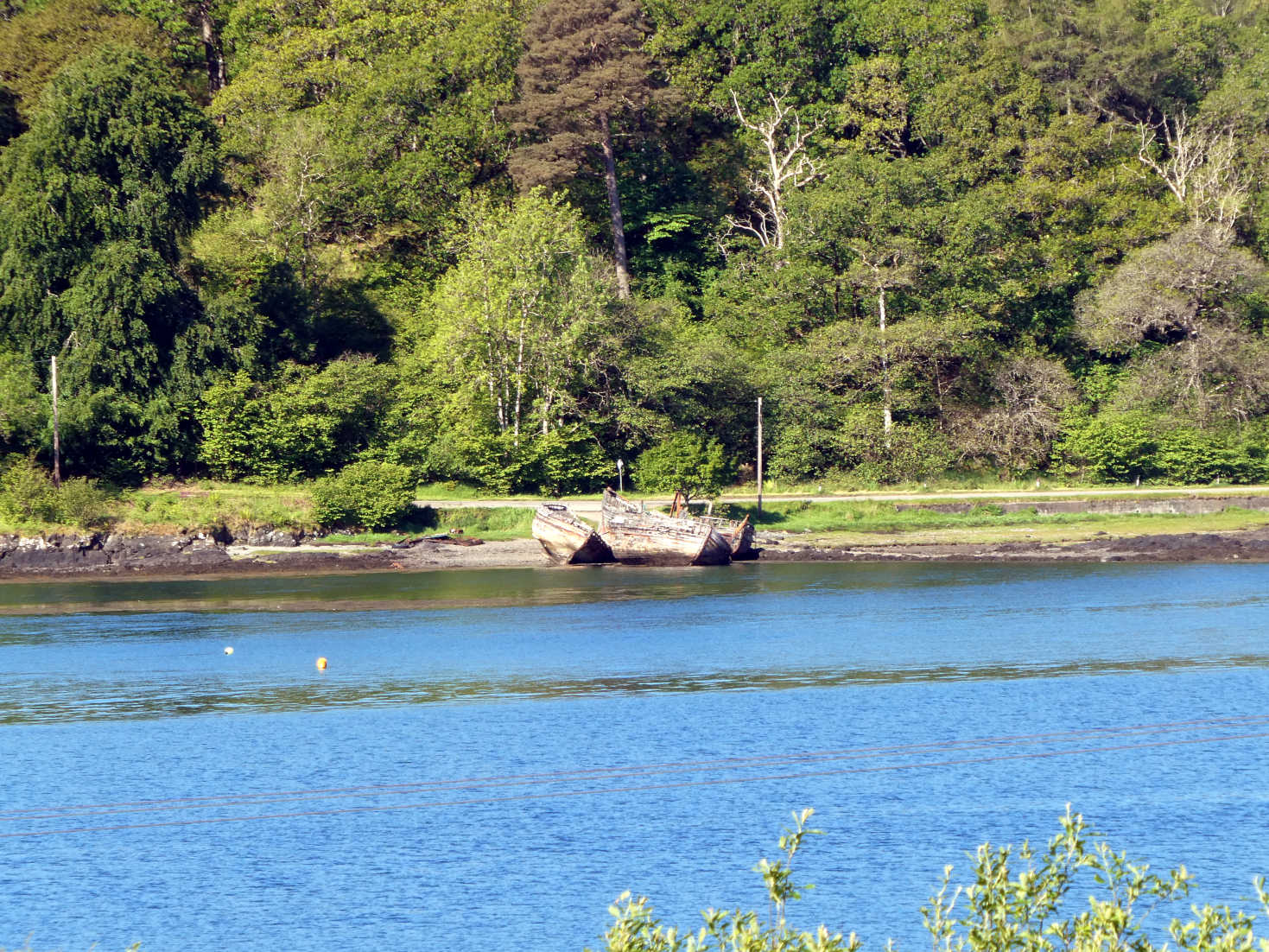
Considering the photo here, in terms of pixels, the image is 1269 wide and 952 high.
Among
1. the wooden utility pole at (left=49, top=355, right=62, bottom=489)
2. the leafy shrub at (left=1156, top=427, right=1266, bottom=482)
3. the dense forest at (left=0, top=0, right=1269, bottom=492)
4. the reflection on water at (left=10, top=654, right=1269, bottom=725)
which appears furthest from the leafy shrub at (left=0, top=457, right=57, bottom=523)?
the leafy shrub at (left=1156, top=427, right=1266, bottom=482)

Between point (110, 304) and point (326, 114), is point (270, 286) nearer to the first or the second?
point (110, 304)

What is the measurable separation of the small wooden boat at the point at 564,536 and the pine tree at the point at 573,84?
20804mm

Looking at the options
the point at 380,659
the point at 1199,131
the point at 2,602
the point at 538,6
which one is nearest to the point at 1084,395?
the point at 1199,131

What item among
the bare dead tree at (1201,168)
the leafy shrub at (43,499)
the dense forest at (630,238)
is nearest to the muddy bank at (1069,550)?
the dense forest at (630,238)

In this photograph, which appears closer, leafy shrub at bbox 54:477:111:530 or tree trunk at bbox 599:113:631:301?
leafy shrub at bbox 54:477:111:530

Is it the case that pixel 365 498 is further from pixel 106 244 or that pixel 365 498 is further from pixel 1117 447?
pixel 1117 447

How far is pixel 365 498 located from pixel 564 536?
8526mm

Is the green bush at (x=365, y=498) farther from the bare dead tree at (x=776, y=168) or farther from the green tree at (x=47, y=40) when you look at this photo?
the bare dead tree at (x=776, y=168)

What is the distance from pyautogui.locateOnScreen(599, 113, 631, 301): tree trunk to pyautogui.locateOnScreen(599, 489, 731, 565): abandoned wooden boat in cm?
2071

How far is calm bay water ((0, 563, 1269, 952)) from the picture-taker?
18219mm

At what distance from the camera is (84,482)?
50812 millimetres

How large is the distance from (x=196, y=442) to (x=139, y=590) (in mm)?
10344

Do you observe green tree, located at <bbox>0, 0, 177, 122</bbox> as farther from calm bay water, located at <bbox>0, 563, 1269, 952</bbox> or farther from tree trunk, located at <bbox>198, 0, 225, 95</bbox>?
calm bay water, located at <bbox>0, 563, 1269, 952</bbox>

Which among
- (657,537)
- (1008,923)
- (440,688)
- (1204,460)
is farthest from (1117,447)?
(1008,923)
